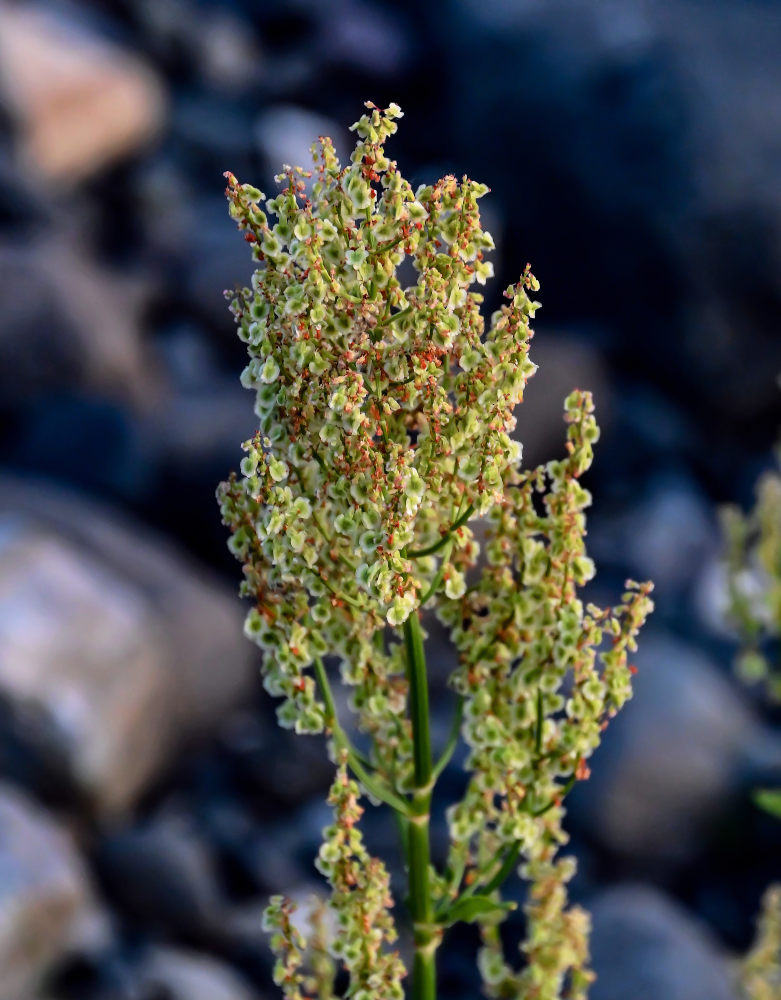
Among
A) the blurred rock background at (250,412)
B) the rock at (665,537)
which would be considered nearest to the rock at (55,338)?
the blurred rock background at (250,412)

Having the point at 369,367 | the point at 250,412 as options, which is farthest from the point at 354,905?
the point at 250,412

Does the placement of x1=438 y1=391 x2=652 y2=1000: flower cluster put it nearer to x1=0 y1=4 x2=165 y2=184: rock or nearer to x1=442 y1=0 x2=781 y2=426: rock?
x1=442 y1=0 x2=781 y2=426: rock

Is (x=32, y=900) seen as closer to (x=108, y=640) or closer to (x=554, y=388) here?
(x=108, y=640)

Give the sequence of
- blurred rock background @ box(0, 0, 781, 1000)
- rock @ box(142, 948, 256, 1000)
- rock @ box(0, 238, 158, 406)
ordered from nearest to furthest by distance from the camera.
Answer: rock @ box(142, 948, 256, 1000) < blurred rock background @ box(0, 0, 781, 1000) < rock @ box(0, 238, 158, 406)

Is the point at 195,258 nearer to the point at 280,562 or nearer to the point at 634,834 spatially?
the point at 634,834

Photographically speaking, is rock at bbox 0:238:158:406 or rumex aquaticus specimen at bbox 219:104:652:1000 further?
rock at bbox 0:238:158:406

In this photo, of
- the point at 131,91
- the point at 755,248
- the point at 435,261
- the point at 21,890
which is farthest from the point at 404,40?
the point at 435,261

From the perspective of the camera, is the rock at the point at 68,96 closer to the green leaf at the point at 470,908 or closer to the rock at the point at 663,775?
the rock at the point at 663,775

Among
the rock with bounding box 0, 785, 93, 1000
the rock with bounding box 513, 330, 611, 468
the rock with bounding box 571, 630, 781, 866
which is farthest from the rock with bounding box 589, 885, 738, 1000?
the rock with bounding box 513, 330, 611, 468
